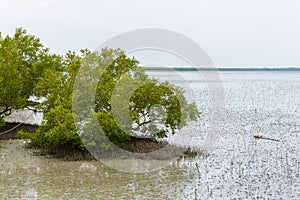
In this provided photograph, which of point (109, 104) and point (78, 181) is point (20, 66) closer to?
point (109, 104)

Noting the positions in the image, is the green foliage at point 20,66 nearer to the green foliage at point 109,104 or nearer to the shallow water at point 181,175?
the green foliage at point 109,104

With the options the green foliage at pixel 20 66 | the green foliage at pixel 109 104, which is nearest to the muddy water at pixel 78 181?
the green foliage at pixel 109 104

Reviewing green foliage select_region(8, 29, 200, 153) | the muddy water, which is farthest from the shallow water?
green foliage select_region(8, 29, 200, 153)

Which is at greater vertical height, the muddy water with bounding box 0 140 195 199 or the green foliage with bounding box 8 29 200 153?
the green foliage with bounding box 8 29 200 153

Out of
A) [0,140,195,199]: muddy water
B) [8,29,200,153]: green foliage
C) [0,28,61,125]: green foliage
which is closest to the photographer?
[0,140,195,199]: muddy water

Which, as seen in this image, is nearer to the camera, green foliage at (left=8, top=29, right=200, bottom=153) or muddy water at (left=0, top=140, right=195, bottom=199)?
muddy water at (left=0, top=140, right=195, bottom=199)

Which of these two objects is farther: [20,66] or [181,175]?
[20,66]

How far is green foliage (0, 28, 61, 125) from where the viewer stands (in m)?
15.4

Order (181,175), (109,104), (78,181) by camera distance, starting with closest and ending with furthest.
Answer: (78,181) → (181,175) → (109,104)

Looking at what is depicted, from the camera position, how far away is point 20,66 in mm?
16281

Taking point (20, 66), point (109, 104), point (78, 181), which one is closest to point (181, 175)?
point (78, 181)

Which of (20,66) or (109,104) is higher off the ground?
(20,66)

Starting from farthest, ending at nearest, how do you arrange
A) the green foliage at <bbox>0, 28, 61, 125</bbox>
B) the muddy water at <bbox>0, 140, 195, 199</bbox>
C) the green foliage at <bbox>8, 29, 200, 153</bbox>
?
the green foliage at <bbox>0, 28, 61, 125</bbox> → the green foliage at <bbox>8, 29, 200, 153</bbox> → the muddy water at <bbox>0, 140, 195, 199</bbox>

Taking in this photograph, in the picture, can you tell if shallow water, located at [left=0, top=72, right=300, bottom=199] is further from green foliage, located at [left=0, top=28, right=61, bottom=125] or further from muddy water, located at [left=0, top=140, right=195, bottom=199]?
green foliage, located at [left=0, top=28, right=61, bottom=125]
